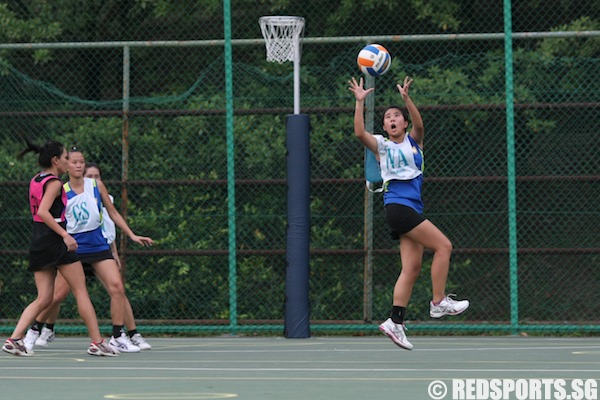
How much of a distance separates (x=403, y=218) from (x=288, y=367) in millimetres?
1649

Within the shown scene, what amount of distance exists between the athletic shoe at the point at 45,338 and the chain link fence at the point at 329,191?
1.32 meters

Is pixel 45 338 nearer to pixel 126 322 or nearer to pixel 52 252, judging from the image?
pixel 126 322

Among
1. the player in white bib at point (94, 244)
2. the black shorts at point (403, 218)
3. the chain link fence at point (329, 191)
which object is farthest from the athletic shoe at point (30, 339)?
the black shorts at point (403, 218)

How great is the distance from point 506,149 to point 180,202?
3.55 meters

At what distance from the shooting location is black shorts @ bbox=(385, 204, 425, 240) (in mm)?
11164

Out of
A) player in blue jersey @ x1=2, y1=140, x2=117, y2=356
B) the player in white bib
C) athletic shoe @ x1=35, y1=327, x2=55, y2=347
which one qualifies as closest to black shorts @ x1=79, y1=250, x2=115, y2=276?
the player in white bib

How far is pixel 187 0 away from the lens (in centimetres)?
1967

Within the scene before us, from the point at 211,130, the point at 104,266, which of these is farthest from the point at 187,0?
the point at 104,266

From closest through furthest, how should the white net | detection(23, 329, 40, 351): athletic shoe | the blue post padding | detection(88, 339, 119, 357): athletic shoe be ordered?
detection(88, 339, 119, 357): athletic shoe, detection(23, 329, 40, 351): athletic shoe, the blue post padding, the white net

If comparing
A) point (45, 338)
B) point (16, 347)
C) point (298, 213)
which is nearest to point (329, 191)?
point (298, 213)

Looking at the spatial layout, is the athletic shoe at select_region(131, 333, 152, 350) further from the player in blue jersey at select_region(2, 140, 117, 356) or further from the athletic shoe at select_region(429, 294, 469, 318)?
the athletic shoe at select_region(429, 294, 469, 318)

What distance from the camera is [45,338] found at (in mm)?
13250

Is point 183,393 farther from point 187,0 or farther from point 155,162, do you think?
point 187,0

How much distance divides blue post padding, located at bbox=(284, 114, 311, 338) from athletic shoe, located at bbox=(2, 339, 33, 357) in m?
3.00
